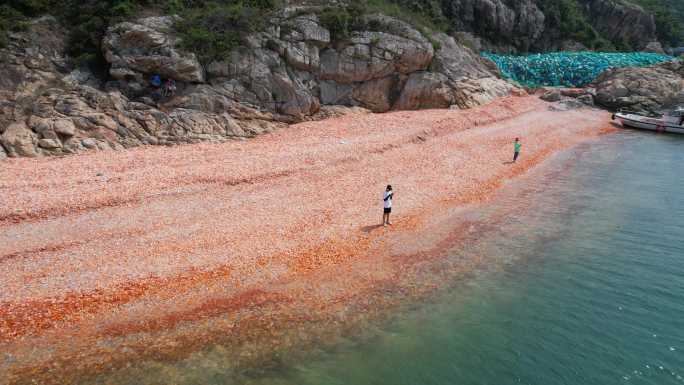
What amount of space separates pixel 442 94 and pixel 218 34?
17935mm

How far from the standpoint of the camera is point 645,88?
142 feet

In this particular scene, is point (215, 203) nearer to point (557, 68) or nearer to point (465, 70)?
point (465, 70)

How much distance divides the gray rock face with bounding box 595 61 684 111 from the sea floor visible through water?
29.1 metres

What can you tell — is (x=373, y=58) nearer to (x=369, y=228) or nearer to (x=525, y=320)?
(x=369, y=228)

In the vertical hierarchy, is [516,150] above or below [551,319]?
above

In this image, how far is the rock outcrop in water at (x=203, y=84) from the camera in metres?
22.2

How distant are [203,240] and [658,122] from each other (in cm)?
4126

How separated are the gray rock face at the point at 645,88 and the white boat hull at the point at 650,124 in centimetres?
469

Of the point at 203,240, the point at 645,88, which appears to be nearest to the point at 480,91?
the point at 645,88

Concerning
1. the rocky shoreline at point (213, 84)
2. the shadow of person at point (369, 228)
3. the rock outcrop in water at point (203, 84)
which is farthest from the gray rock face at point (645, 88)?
the shadow of person at point (369, 228)

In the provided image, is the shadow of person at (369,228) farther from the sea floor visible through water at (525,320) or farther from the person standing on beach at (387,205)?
the sea floor visible through water at (525,320)

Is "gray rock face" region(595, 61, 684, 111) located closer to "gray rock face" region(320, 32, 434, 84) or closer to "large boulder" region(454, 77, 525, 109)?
"large boulder" region(454, 77, 525, 109)

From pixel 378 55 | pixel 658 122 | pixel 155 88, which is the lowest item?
pixel 658 122

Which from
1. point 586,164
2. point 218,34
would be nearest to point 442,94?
point 586,164
